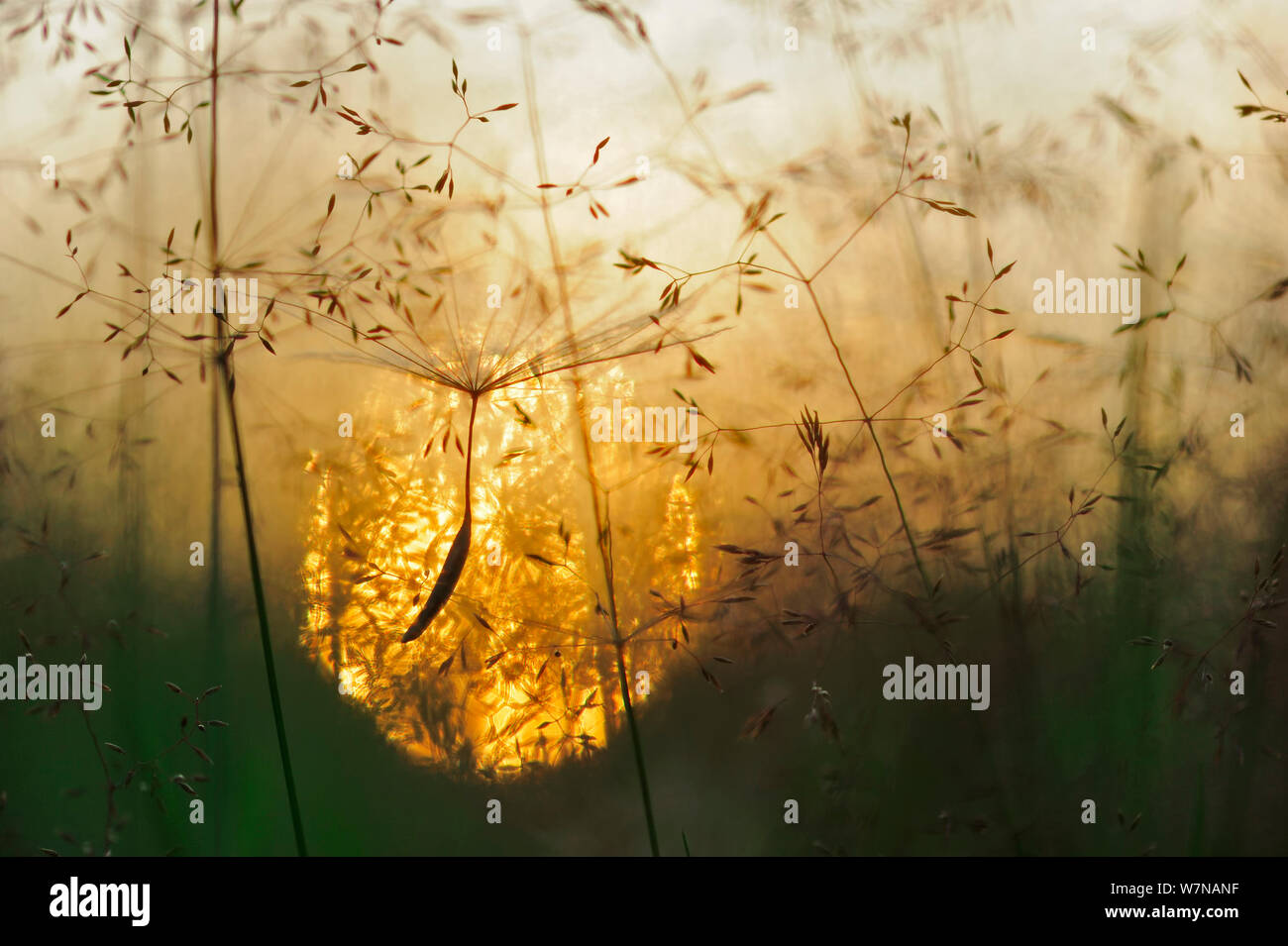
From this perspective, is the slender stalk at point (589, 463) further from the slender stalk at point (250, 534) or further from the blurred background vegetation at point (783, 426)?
the slender stalk at point (250, 534)

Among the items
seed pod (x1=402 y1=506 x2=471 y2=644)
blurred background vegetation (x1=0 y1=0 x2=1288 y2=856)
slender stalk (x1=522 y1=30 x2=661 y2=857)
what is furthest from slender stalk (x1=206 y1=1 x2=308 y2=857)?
slender stalk (x1=522 y1=30 x2=661 y2=857)

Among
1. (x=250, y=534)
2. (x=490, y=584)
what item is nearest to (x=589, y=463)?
(x=490, y=584)

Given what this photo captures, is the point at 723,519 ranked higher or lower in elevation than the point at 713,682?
higher

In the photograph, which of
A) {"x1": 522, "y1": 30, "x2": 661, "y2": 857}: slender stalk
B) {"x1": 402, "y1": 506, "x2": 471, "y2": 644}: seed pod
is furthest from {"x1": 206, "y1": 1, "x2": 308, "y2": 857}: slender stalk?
{"x1": 522, "y1": 30, "x2": 661, "y2": 857}: slender stalk

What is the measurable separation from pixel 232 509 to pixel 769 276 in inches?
43.5

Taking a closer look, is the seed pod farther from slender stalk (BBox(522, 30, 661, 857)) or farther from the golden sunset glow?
slender stalk (BBox(522, 30, 661, 857))

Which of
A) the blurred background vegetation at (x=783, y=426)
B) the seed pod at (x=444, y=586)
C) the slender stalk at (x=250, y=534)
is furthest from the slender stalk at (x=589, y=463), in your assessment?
the slender stalk at (x=250, y=534)

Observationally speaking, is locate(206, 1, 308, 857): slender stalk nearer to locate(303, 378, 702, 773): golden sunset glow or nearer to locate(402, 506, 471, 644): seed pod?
locate(303, 378, 702, 773): golden sunset glow

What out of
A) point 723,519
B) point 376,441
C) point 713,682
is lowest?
point 713,682

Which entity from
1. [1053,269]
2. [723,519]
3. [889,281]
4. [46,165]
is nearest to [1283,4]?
[1053,269]
